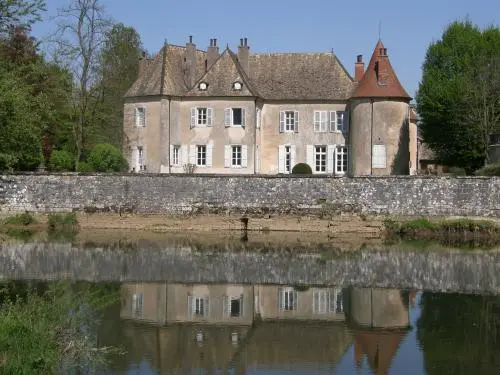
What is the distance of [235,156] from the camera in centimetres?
3988

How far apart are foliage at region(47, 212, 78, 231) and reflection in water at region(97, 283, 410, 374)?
44.8 feet

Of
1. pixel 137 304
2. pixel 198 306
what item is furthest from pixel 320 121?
pixel 137 304

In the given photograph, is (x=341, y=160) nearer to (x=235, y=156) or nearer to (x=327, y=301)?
(x=235, y=156)

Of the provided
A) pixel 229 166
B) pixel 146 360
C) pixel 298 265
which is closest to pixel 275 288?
pixel 298 265

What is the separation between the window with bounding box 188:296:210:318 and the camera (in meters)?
15.2

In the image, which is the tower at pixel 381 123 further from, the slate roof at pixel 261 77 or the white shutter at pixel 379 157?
the slate roof at pixel 261 77

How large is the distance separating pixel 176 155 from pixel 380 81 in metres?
11.0

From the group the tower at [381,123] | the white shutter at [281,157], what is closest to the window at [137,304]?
the tower at [381,123]

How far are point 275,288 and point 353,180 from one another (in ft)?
44.7

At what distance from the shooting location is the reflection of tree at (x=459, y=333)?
11.7m

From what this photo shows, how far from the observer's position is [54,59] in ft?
127

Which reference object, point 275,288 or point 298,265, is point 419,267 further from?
point 275,288

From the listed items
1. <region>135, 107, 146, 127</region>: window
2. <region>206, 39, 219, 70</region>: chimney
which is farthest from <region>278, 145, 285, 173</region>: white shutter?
<region>135, 107, 146, 127</region>: window

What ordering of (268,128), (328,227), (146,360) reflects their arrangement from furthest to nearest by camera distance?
(268,128), (328,227), (146,360)
